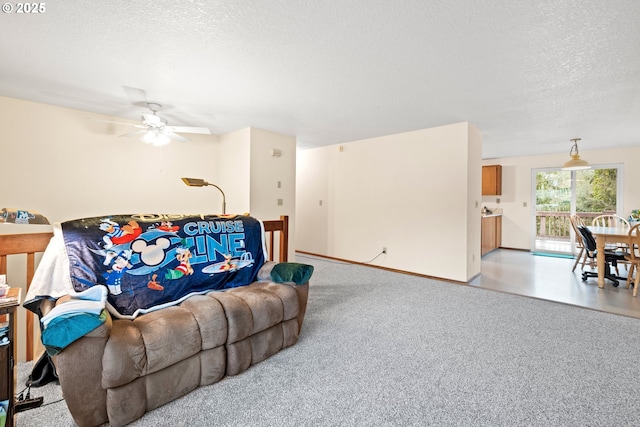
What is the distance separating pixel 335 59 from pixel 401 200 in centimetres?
289

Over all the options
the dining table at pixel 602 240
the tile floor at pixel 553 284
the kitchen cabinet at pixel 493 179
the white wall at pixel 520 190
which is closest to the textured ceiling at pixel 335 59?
the dining table at pixel 602 240

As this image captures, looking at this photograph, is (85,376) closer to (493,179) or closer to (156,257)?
(156,257)

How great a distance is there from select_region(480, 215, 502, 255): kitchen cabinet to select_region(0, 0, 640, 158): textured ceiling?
8.56ft

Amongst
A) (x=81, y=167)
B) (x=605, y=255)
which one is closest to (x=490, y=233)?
(x=605, y=255)

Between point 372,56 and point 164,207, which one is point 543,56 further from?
point 164,207

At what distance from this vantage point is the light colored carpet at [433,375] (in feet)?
5.02

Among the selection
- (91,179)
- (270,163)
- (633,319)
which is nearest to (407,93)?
(270,163)

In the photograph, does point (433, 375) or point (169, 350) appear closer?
point (169, 350)

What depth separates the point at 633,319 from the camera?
2.81 metres

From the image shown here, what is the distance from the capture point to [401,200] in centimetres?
470

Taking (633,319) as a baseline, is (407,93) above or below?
above

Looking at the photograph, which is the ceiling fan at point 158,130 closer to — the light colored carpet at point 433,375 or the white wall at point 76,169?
the white wall at point 76,169

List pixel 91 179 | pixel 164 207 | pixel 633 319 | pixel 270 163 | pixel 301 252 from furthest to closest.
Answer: pixel 301 252 → pixel 270 163 → pixel 164 207 → pixel 91 179 → pixel 633 319

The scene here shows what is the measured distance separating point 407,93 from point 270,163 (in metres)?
2.49
